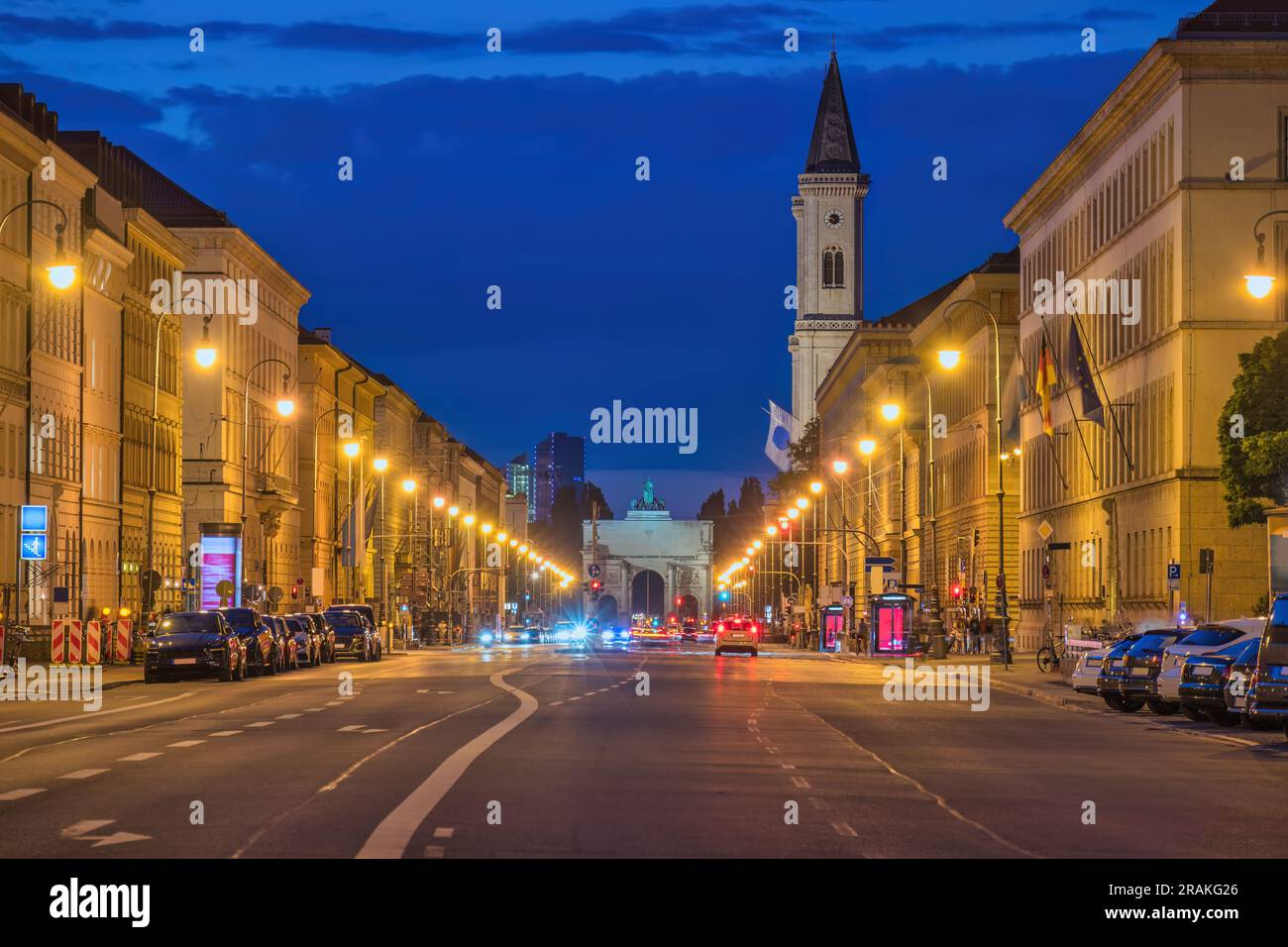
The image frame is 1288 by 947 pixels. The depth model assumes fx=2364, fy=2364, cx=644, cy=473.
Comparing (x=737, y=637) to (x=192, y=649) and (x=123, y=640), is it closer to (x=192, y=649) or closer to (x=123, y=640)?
(x=123, y=640)

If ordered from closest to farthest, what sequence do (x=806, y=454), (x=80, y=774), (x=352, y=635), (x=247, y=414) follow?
(x=80, y=774) → (x=352, y=635) → (x=247, y=414) → (x=806, y=454)

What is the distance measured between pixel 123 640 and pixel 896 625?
39264mm

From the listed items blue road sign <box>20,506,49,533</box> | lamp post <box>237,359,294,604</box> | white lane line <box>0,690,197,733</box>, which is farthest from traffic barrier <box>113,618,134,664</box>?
white lane line <box>0,690,197,733</box>

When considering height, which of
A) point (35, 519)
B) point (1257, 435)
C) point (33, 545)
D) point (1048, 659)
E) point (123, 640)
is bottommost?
point (1048, 659)

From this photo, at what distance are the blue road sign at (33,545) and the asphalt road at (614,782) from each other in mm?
17182

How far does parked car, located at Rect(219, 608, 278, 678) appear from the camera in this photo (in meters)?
58.2

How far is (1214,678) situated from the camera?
3591cm

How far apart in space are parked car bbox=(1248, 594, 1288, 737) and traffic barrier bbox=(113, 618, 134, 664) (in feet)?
130

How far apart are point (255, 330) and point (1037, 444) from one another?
41093mm

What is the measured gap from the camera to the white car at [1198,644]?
36500mm

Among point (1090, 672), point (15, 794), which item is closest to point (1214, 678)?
point (1090, 672)

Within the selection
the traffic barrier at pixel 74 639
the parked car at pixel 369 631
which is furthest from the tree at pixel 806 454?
the traffic barrier at pixel 74 639

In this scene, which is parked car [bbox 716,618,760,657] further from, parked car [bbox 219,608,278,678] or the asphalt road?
the asphalt road

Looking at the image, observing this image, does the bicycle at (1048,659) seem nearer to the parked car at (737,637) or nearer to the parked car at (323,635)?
the parked car at (323,635)
